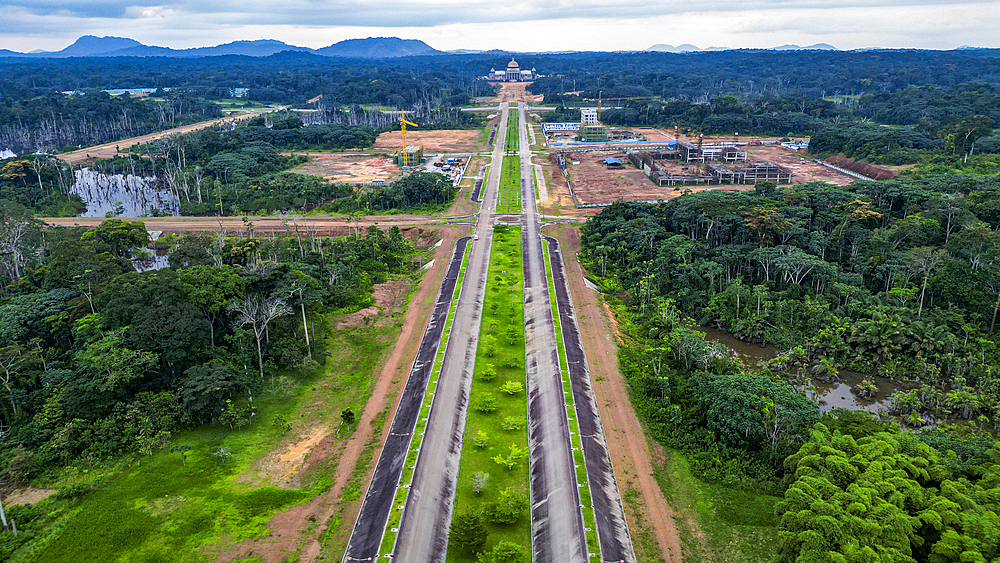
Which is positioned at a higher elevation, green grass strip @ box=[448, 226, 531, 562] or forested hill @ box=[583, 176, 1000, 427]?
forested hill @ box=[583, 176, 1000, 427]

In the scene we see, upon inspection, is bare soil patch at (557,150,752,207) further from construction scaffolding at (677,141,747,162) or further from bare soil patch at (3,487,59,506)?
bare soil patch at (3,487,59,506)

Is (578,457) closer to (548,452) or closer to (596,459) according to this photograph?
(596,459)

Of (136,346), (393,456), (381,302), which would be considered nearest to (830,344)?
(393,456)

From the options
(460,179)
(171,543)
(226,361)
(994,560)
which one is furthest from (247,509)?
(460,179)

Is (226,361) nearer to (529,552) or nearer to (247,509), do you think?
(247,509)

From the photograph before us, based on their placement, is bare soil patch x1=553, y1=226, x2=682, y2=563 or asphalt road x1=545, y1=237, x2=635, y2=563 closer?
asphalt road x1=545, y1=237, x2=635, y2=563

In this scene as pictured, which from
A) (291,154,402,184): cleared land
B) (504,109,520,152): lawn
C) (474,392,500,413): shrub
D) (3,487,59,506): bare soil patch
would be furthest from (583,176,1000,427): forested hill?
(504,109,520,152): lawn
